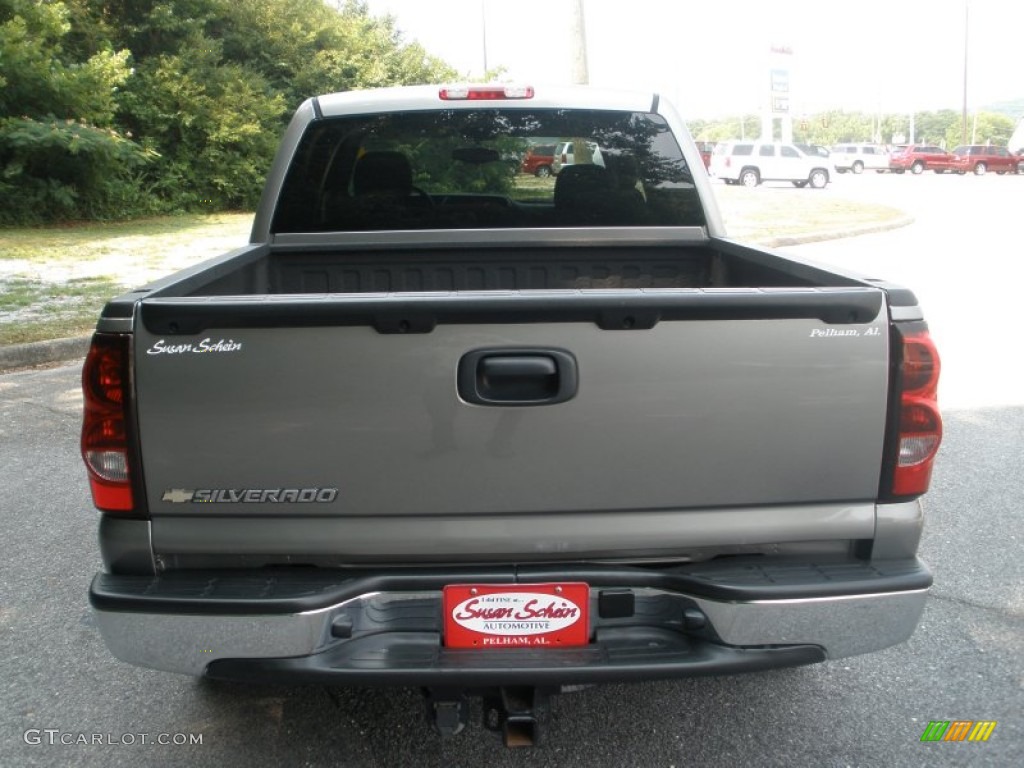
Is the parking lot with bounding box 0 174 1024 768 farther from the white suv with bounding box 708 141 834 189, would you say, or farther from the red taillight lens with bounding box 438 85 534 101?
the white suv with bounding box 708 141 834 189

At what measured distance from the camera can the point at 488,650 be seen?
92.9 inches

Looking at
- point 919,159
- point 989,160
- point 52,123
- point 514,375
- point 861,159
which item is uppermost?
point 52,123

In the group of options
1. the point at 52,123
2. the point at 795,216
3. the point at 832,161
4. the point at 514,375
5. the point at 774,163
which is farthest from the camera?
the point at 832,161

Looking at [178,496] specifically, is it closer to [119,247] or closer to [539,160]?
[539,160]

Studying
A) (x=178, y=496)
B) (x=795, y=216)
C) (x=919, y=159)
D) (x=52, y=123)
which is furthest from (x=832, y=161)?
(x=178, y=496)

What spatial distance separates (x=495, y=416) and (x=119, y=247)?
15.6 meters

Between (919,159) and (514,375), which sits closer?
(514,375)

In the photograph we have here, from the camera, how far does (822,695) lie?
3.15 metres

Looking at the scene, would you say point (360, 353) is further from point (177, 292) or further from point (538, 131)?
point (538, 131)

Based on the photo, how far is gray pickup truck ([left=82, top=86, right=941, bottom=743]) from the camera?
89.5 inches

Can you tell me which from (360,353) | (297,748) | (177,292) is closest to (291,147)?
(177,292)

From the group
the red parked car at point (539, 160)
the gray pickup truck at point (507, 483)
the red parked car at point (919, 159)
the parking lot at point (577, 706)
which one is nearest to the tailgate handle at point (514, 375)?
the gray pickup truck at point (507, 483)

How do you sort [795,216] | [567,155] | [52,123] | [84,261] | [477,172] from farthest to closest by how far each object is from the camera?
[795,216], [52,123], [84,261], [567,155], [477,172]

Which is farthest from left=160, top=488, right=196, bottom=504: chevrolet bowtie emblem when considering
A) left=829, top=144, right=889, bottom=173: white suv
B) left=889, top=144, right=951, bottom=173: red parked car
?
left=829, top=144, right=889, bottom=173: white suv
